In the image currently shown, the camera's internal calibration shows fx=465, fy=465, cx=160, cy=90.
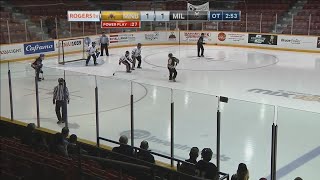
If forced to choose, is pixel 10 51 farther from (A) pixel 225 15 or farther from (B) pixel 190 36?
(B) pixel 190 36

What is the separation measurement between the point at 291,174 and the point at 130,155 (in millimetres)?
2914

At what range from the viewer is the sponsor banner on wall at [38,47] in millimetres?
23266

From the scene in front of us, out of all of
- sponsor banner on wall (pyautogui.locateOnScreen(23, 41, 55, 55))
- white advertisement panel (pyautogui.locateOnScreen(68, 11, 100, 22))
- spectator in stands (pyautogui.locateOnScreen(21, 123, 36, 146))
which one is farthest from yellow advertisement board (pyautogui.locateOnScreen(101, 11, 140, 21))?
spectator in stands (pyautogui.locateOnScreen(21, 123, 36, 146))

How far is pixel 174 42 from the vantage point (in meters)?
30.8

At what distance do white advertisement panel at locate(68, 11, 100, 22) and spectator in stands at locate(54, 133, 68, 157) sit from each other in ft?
63.1

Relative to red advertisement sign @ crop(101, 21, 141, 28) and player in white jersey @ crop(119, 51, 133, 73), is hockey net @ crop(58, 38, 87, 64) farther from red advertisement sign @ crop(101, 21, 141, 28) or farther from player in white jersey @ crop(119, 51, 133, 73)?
player in white jersey @ crop(119, 51, 133, 73)

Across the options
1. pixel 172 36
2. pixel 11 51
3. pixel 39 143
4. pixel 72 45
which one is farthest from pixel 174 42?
pixel 39 143

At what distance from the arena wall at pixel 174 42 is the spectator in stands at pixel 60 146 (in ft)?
51.3

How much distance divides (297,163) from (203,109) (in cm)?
256

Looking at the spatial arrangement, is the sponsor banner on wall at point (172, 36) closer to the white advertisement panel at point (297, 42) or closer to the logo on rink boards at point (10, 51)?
the white advertisement panel at point (297, 42)

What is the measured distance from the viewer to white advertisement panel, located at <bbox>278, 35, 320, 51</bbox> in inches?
1019

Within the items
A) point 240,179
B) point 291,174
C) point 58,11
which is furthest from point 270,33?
point 240,179

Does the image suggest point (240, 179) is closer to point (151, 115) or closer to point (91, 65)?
point (151, 115)

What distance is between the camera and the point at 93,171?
5.72 m
